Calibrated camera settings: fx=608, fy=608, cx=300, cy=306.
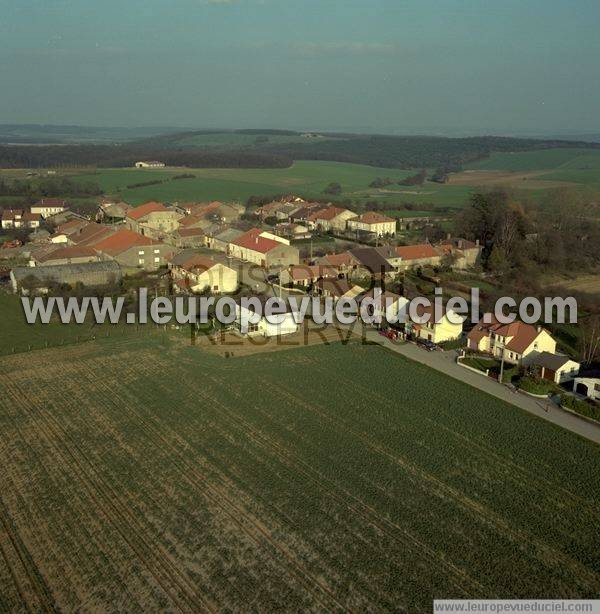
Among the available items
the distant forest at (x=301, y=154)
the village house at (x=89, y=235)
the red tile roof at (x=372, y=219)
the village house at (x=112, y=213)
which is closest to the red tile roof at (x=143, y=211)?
the village house at (x=112, y=213)

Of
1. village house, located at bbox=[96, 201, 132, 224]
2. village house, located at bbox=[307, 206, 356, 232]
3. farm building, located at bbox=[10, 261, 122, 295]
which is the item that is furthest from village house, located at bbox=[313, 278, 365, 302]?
village house, located at bbox=[96, 201, 132, 224]

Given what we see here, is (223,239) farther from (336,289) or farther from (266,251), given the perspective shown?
(336,289)

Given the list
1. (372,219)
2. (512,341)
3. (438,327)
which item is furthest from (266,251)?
(512,341)

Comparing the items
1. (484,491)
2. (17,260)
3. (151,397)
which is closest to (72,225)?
(17,260)

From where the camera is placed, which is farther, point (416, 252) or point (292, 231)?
point (292, 231)

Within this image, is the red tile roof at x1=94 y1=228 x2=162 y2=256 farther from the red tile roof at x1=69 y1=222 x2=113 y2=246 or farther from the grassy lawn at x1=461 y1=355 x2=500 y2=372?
the grassy lawn at x1=461 y1=355 x2=500 y2=372

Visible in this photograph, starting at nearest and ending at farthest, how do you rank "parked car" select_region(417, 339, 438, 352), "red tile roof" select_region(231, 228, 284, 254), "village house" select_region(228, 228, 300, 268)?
"parked car" select_region(417, 339, 438, 352)
"village house" select_region(228, 228, 300, 268)
"red tile roof" select_region(231, 228, 284, 254)
